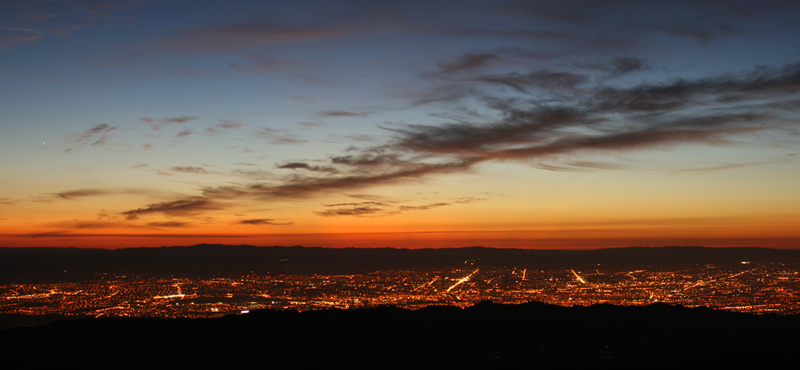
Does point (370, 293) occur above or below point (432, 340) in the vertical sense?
below

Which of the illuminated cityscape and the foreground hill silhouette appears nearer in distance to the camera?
the foreground hill silhouette

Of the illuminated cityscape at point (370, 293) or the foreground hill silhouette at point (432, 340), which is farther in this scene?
the illuminated cityscape at point (370, 293)

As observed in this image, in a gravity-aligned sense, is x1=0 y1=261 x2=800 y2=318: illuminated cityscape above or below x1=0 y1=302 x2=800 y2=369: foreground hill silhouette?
below

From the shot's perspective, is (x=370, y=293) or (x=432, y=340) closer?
(x=432, y=340)

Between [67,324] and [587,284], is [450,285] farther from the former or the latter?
[67,324]
